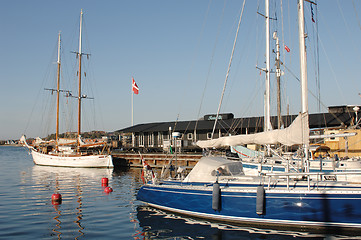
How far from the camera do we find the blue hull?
12.5 m

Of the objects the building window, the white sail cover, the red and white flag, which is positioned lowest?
the white sail cover

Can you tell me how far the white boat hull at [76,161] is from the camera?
44.8m

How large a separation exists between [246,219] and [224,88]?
327 inches

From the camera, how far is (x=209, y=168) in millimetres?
16609

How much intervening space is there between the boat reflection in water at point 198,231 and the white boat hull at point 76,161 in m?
29.7

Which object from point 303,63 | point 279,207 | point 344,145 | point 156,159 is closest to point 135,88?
point 156,159

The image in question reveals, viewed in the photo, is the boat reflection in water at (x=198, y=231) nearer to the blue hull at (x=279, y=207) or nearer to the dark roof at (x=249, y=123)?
the blue hull at (x=279, y=207)

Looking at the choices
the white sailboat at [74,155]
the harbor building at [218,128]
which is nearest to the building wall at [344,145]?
the harbor building at [218,128]

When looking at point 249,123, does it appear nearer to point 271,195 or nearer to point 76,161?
point 76,161

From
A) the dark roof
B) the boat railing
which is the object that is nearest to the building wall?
the dark roof

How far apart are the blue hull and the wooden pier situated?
20.5 meters

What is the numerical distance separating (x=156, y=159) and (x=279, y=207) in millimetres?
30662

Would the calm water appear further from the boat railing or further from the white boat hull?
the white boat hull

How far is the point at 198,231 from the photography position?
13844mm
